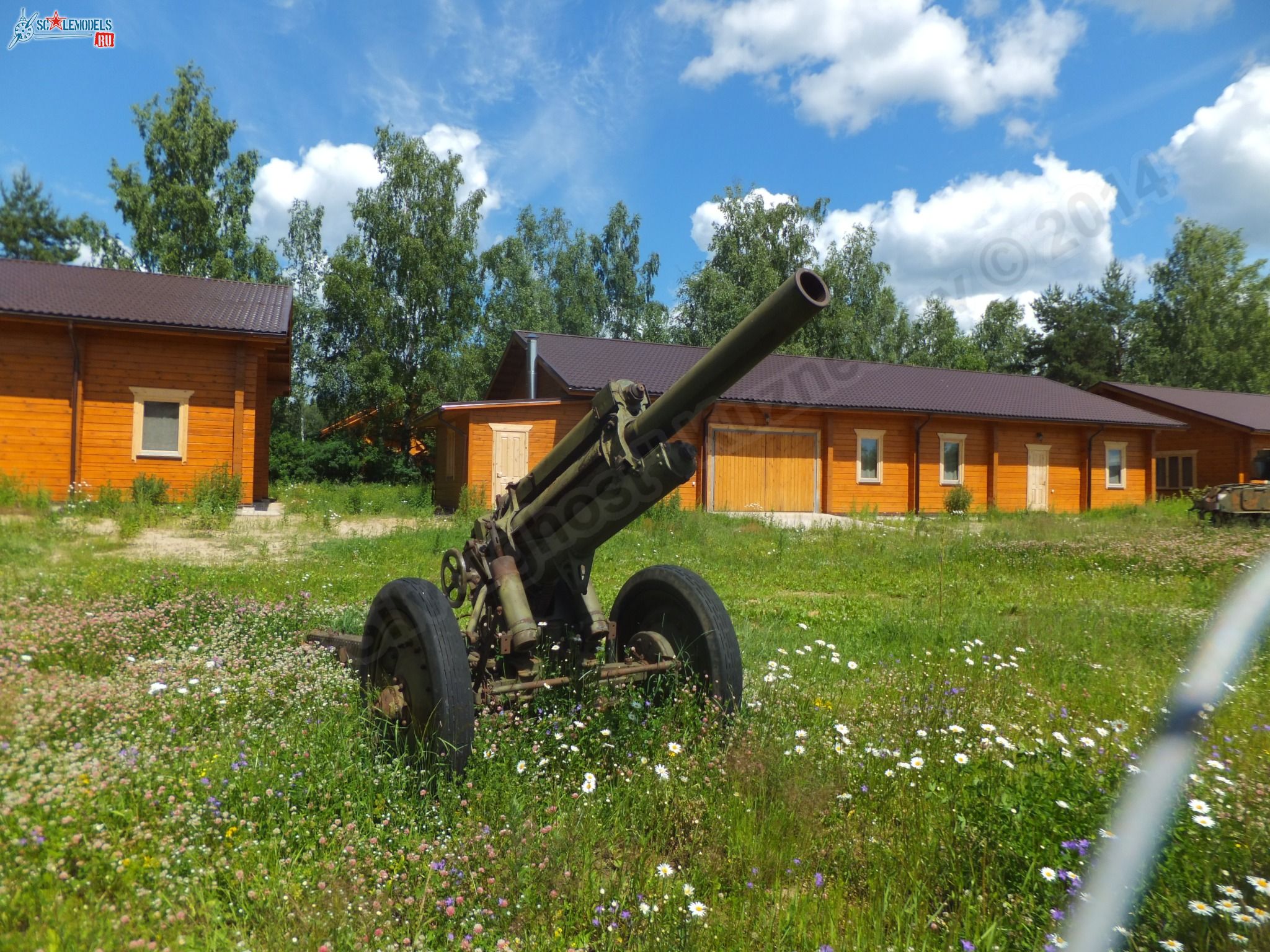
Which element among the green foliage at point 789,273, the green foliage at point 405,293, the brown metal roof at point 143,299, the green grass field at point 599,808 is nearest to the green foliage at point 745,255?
the green foliage at point 789,273

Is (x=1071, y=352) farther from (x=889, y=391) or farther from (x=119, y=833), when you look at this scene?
(x=119, y=833)

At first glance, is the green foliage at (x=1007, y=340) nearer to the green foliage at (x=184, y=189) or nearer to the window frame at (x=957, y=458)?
the window frame at (x=957, y=458)

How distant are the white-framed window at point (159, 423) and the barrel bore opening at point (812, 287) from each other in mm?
18076

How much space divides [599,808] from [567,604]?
1.40 m

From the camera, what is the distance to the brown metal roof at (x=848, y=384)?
22328 mm

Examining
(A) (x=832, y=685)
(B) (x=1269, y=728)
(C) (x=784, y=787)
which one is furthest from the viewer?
(A) (x=832, y=685)

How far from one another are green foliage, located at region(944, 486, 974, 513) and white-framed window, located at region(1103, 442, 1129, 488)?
6919 millimetres

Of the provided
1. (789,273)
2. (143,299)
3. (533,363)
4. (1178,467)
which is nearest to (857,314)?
(789,273)

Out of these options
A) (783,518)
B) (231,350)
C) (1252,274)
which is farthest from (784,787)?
(1252,274)

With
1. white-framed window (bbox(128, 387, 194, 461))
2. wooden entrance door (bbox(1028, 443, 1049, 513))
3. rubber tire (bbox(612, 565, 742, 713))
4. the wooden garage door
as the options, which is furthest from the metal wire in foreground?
wooden entrance door (bbox(1028, 443, 1049, 513))

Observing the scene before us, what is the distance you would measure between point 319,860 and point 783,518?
17643mm

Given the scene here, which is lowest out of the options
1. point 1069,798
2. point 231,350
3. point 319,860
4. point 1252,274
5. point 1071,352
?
point 319,860

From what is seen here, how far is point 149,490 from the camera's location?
650 inches

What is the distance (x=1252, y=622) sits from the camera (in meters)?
7.00
